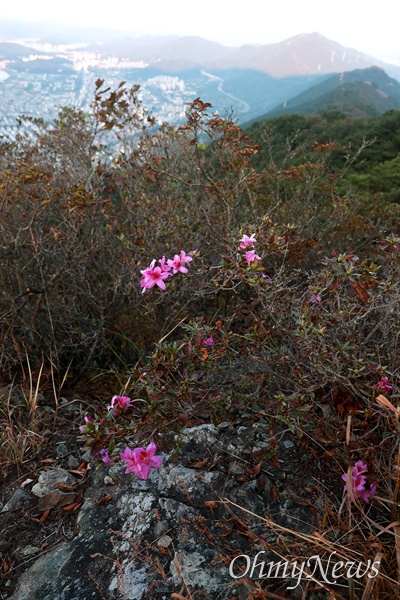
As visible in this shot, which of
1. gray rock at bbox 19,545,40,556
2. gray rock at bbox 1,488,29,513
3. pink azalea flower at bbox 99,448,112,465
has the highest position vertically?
pink azalea flower at bbox 99,448,112,465

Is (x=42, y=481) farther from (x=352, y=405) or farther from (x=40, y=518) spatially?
(x=352, y=405)

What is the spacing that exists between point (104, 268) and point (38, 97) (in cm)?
8986

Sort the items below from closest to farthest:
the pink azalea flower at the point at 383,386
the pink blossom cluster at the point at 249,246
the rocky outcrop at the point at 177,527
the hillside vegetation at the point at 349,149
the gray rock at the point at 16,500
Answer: the rocky outcrop at the point at 177,527, the pink azalea flower at the point at 383,386, the gray rock at the point at 16,500, the pink blossom cluster at the point at 249,246, the hillside vegetation at the point at 349,149

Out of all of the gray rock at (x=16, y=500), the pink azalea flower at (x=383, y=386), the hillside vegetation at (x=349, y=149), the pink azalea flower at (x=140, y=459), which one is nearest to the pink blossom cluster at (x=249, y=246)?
the pink azalea flower at (x=383, y=386)

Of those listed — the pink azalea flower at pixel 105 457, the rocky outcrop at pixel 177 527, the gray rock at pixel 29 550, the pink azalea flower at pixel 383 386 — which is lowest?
the gray rock at pixel 29 550

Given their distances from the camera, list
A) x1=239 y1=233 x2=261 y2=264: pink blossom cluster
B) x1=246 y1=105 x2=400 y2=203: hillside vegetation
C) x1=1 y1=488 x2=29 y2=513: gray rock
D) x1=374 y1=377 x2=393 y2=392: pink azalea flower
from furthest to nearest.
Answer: x1=246 y1=105 x2=400 y2=203: hillside vegetation, x1=239 y1=233 x2=261 y2=264: pink blossom cluster, x1=1 y1=488 x2=29 y2=513: gray rock, x1=374 y1=377 x2=393 y2=392: pink azalea flower

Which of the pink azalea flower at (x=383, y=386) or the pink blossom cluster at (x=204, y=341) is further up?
the pink azalea flower at (x=383, y=386)

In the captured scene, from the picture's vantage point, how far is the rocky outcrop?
137cm

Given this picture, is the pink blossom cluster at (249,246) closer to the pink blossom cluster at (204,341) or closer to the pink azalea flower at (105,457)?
the pink blossom cluster at (204,341)

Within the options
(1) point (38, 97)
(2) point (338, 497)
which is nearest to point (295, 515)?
(2) point (338, 497)

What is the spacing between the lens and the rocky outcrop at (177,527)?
1.37 m

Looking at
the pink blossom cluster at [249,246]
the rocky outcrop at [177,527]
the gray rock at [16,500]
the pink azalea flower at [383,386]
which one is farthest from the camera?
the pink blossom cluster at [249,246]

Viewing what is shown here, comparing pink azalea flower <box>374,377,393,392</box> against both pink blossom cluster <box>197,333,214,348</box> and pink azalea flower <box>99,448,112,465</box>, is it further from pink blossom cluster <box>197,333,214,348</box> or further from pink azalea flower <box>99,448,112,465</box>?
pink azalea flower <box>99,448,112,465</box>

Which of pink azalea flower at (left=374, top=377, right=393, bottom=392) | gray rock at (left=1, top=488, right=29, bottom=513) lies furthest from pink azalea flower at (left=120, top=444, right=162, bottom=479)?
pink azalea flower at (left=374, top=377, right=393, bottom=392)
